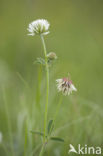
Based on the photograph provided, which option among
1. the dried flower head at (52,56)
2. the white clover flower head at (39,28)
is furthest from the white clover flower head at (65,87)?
Result: the white clover flower head at (39,28)

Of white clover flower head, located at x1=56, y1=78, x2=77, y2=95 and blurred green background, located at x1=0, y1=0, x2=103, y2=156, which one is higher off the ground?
blurred green background, located at x1=0, y1=0, x2=103, y2=156

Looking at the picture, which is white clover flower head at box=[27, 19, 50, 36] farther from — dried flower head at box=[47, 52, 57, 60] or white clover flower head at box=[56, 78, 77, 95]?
white clover flower head at box=[56, 78, 77, 95]

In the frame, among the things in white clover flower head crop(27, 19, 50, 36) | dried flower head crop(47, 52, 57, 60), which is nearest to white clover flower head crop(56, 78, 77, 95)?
dried flower head crop(47, 52, 57, 60)

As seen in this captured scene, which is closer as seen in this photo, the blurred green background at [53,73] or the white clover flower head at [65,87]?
the white clover flower head at [65,87]

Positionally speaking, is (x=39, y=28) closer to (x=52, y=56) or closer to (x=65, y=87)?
(x=52, y=56)

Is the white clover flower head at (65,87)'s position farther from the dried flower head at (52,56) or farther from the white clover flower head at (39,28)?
the white clover flower head at (39,28)

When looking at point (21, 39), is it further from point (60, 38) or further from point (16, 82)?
point (16, 82)

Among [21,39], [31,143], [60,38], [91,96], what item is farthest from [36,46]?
[31,143]

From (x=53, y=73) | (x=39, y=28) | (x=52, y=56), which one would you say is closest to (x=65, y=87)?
(x=52, y=56)
